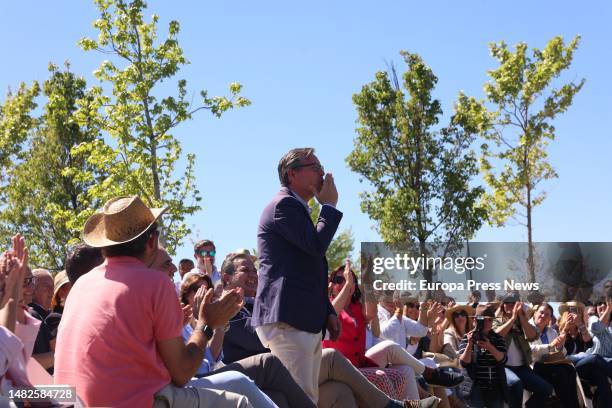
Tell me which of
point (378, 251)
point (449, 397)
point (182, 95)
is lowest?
point (449, 397)

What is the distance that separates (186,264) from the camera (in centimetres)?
1188

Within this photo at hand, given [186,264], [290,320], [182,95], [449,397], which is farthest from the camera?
[182,95]

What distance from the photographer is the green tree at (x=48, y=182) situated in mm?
29875

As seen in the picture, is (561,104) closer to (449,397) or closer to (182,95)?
(182,95)

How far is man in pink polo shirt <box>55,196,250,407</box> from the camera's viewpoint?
158 inches

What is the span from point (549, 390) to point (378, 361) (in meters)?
3.60

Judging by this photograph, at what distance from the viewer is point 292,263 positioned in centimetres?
584

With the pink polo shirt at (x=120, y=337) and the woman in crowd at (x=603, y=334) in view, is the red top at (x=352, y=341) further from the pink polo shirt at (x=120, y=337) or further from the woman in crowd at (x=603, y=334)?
the woman in crowd at (x=603, y=334)

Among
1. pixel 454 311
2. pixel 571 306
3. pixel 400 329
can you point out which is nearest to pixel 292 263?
pixel 400 329

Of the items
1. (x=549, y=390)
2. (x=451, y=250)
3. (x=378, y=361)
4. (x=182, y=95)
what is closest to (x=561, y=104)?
(x=451, y=250)

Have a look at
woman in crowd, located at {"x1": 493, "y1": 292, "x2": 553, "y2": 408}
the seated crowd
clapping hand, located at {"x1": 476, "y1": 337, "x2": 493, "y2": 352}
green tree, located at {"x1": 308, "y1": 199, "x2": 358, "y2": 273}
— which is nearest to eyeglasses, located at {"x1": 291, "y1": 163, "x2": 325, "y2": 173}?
the seated crowd

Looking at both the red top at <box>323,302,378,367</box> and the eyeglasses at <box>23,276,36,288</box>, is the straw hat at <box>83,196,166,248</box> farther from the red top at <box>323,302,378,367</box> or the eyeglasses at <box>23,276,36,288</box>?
the red top at <box>323,302,378,367</box>

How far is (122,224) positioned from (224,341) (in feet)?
8.62

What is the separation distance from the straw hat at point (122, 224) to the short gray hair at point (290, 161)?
1724 mm
